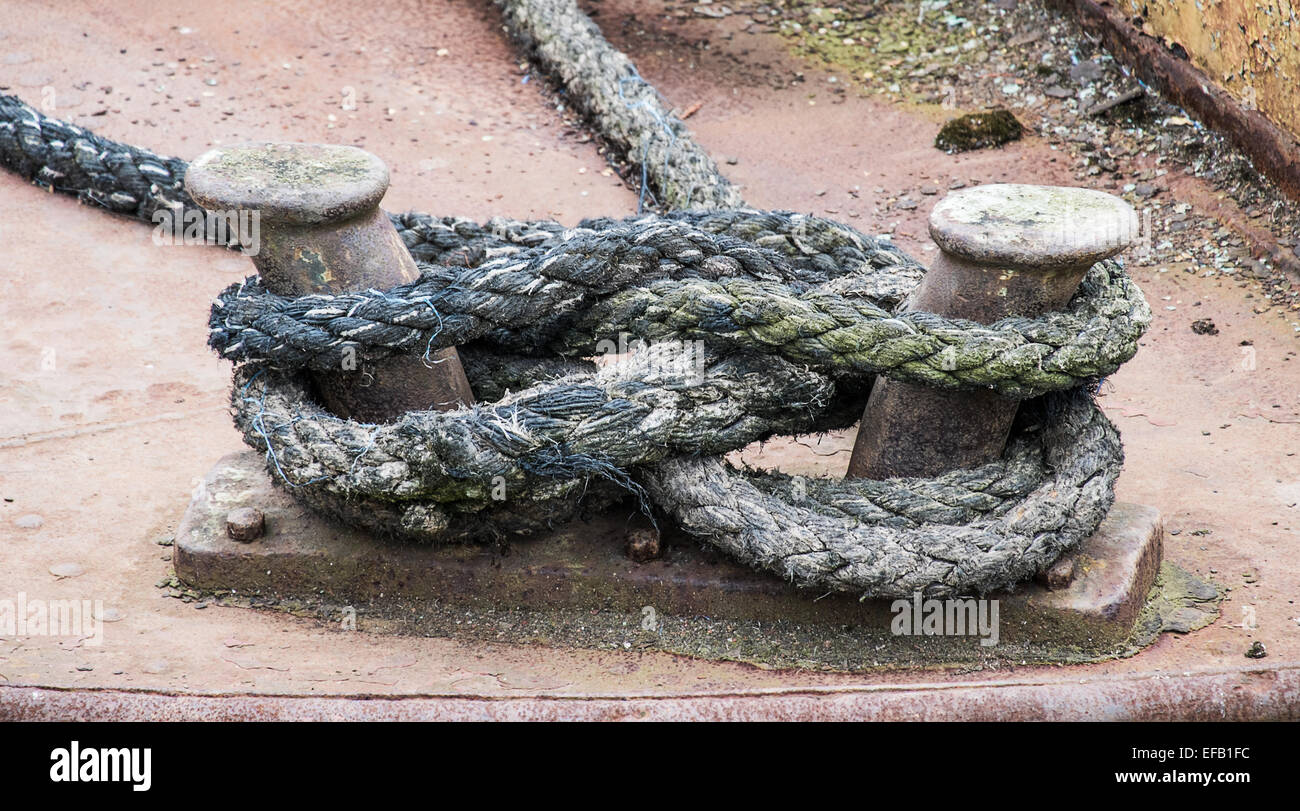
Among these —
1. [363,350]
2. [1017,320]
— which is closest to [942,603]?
[1017,320]

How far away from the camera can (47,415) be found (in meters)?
2.84

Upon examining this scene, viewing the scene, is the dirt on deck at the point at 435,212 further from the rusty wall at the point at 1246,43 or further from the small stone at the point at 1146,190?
the rusty wall at the point at 1246,43

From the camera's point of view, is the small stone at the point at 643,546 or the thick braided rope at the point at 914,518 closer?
the thick braided rope at the point at 914,518

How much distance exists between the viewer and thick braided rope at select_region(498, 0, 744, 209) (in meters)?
3.81

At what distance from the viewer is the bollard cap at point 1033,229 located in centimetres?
213

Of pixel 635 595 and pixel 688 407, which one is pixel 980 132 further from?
pixel 635 595

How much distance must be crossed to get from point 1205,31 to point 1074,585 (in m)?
2.25

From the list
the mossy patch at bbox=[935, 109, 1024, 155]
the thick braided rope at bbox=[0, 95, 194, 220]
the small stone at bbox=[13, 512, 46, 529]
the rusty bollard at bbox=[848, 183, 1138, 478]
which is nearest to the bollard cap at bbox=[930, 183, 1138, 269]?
the rusty bollard at bbox=[848, 183, 1138, 478]

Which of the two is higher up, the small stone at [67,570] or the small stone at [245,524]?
the small stone at [245,524]

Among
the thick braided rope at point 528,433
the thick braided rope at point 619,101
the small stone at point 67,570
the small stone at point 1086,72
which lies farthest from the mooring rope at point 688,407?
the small stone at point 1086,72

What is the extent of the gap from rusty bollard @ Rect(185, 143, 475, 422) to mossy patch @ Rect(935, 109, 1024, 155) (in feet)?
7.86

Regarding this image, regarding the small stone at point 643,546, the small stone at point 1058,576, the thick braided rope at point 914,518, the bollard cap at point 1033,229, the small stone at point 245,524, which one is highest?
the bollard cap at point 1033,229

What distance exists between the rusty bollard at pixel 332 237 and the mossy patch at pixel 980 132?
2395 mm

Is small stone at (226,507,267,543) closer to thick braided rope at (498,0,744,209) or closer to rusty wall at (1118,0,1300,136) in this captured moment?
thick braided rope at (498,0,744,209)
